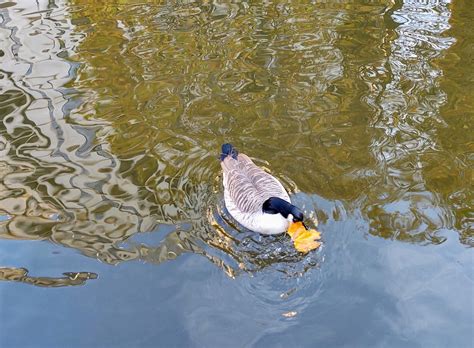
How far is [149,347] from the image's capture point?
4406mm

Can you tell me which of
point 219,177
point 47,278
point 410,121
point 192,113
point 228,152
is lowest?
point 47,278

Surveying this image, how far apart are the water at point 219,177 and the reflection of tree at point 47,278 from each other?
0.02m

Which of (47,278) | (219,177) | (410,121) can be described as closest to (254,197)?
(219,177)

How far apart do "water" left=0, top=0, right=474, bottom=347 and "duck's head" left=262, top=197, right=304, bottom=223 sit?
318 mm

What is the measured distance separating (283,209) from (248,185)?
687 millimetres

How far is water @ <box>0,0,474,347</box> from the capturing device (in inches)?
181

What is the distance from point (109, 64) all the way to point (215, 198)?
361cm

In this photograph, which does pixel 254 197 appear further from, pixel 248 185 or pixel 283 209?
pixel 283 209

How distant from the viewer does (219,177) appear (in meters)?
6.17

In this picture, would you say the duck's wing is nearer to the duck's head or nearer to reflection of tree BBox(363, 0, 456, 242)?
the duck's head

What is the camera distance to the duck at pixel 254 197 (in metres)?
5.11

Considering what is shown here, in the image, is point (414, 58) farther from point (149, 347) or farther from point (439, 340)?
point (149, 347)

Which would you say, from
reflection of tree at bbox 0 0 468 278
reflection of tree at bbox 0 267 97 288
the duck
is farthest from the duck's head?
reflection of tree at bbox 0 267 97 288

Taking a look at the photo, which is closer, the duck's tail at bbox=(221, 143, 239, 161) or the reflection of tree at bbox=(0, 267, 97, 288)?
the reflection of tree at bbox=(0, 267, 97, 288)
